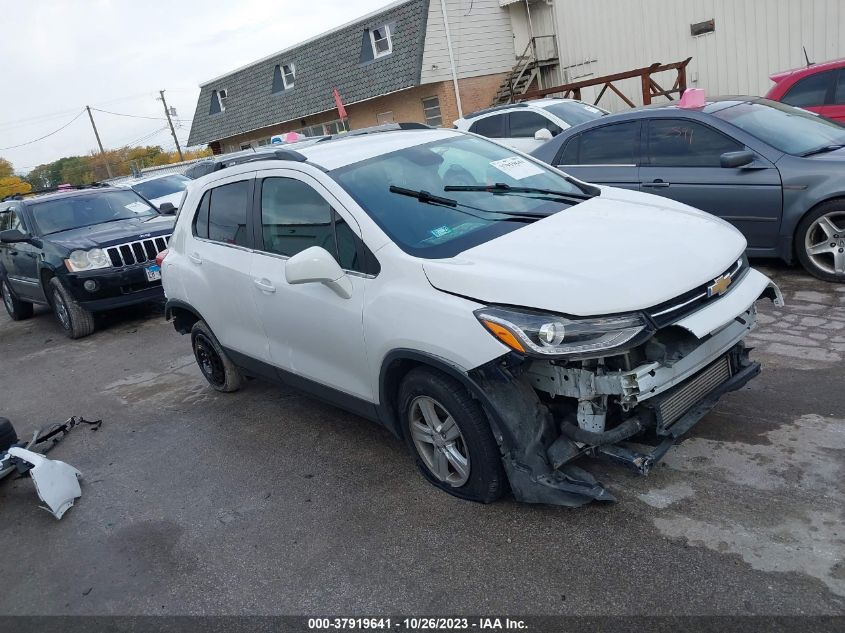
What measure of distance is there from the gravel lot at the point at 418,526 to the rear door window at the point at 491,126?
6.80 meters

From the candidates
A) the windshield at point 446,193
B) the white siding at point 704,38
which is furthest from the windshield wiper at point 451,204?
the white siding at point 704,38

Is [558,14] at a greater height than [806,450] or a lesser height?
greater

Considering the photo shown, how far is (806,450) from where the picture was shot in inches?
138

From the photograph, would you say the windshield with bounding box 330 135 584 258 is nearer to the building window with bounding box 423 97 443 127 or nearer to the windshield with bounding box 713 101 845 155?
the windshield with bounding box 713 101 845 155

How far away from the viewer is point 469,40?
22.3 metres

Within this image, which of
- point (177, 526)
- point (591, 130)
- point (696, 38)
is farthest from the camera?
point (696, 38)

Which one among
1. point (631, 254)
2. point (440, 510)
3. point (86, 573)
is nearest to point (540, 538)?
point (440, 510)

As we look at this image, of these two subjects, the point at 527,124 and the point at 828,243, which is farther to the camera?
the point at 527,124

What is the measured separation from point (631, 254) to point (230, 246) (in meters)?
2.79

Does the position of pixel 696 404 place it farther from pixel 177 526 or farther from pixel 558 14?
pixel 558 14

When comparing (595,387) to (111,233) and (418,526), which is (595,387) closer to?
(418,526)

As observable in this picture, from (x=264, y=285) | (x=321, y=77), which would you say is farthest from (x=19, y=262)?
(x=321, y=77)

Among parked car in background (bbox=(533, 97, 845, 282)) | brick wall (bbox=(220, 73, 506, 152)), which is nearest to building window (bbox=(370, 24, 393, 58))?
brick wall (bbox=(220, 73, 506, 152))

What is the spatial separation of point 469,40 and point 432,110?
2538 millimetres
